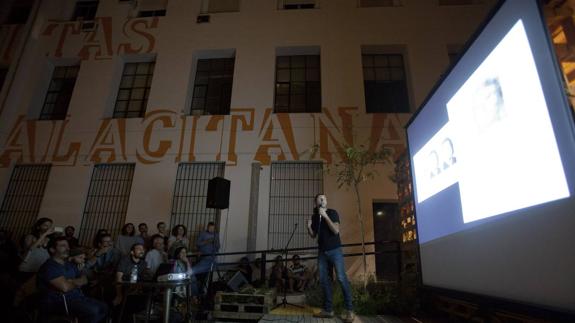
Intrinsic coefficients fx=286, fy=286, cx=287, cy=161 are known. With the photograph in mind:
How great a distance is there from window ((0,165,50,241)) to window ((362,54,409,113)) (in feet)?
28.5

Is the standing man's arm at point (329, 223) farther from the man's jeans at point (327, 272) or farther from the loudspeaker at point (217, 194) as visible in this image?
the loudspeaker at point (217, 194)

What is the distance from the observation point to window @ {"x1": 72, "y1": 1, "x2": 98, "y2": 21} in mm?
9156

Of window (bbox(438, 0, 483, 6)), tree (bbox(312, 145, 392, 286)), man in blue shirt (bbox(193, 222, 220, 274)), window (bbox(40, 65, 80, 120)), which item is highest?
window (bbox(438, 0, 483, 6))

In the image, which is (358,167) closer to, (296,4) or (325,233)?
(325,233)

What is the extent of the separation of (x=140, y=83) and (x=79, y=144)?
236 cm

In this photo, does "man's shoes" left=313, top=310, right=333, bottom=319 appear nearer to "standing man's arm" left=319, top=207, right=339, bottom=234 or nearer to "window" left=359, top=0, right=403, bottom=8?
"standing man's arm" left=319, top=207, right=339, bottom=234

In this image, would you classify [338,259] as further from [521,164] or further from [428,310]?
[521,164]

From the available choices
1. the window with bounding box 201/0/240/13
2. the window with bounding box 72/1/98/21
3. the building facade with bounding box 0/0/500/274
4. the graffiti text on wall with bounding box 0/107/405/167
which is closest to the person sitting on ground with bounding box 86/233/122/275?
the building facade with bounding box 0/0/500/274

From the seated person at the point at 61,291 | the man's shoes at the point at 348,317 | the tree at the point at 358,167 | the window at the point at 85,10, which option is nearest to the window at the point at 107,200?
the seated person at the point at 61,291

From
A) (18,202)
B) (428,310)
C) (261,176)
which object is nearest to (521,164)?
(428,310)

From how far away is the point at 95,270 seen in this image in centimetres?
414

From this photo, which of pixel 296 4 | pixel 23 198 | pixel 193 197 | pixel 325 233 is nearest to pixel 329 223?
pixel 325 233

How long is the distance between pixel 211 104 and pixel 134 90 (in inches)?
94.0

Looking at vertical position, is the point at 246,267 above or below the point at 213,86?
below
